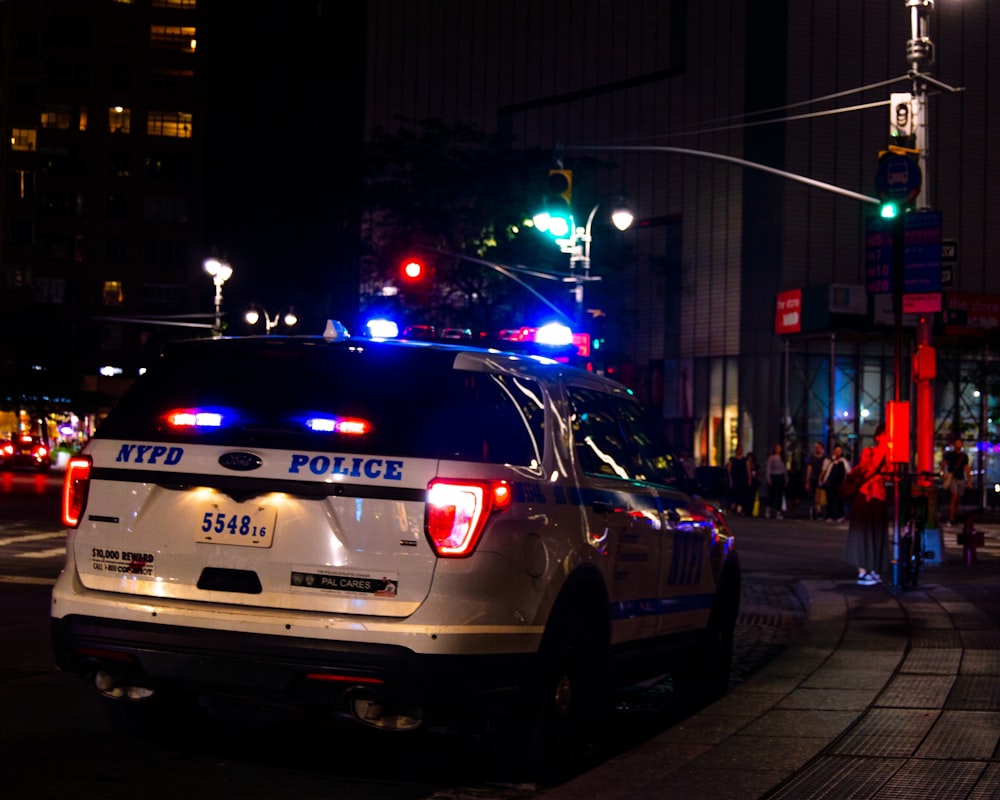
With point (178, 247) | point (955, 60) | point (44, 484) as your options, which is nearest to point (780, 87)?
point (955, 60)

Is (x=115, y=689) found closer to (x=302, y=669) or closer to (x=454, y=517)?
(x=302, y=669)

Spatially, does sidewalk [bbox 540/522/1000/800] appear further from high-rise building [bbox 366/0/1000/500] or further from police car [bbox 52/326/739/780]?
high-rise building [bbox 366/0/1000/500]

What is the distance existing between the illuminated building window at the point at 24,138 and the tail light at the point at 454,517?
112 meters

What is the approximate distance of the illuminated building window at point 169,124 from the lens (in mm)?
112625

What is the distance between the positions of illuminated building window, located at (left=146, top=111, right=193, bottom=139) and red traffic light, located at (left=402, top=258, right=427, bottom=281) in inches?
3391

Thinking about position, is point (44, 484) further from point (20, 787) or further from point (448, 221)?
point (20, 787)

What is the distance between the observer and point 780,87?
56.2 m

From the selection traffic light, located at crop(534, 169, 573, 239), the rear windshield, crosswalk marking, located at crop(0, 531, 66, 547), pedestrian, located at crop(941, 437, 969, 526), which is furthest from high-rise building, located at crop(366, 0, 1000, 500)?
the rear windshield

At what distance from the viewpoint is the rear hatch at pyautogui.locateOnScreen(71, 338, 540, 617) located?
6.32 meters

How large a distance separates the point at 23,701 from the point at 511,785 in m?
3.16

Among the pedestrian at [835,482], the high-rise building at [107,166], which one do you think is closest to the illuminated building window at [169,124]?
the high-rise building at [107,166]

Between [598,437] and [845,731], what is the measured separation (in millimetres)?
2031

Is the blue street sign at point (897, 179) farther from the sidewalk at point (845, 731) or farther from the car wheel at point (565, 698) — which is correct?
the car wheel at point (565, 698)

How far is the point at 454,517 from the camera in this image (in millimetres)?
6305
